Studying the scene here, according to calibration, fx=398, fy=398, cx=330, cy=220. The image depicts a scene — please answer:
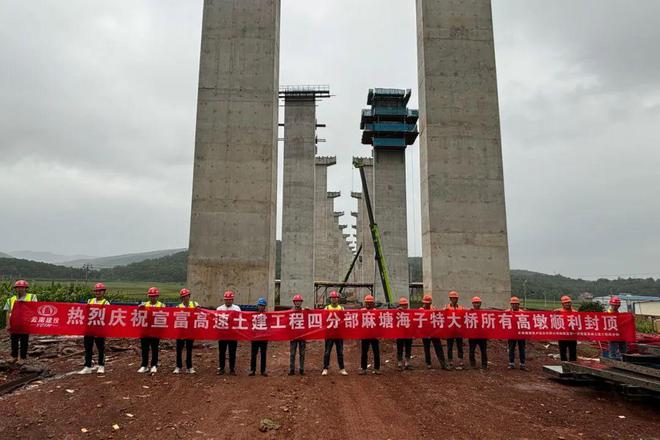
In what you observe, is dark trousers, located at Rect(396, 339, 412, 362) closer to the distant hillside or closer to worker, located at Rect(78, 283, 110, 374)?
worker, located at Rect(78, 283, 110, 374)

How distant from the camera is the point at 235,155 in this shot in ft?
48.1

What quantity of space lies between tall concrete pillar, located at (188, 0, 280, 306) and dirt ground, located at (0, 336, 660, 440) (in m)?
5.85

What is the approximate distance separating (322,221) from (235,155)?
104 feet

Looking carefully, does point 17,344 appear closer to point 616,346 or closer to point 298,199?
point 616,346

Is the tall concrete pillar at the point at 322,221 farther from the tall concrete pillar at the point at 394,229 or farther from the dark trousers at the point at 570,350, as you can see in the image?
the dark trousers at the point at 570,350

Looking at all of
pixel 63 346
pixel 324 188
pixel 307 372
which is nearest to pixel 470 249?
pixel 307 372

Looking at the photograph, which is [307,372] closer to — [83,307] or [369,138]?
[83,307]

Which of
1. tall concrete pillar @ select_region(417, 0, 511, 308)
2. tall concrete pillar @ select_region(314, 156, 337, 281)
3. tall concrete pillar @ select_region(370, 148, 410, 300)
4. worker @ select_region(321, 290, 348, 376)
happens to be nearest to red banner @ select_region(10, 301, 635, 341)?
worker @ select_region(321, 290, 348, 376)

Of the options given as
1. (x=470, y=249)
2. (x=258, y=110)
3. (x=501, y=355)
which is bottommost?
(x=501, y=355)

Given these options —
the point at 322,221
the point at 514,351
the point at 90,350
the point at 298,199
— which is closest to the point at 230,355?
the point at 90,350

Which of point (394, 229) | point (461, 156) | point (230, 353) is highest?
point (461, 156)

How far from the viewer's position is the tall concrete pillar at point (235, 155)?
14.3 m

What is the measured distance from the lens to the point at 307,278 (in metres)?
29.9

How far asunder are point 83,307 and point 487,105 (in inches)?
562
